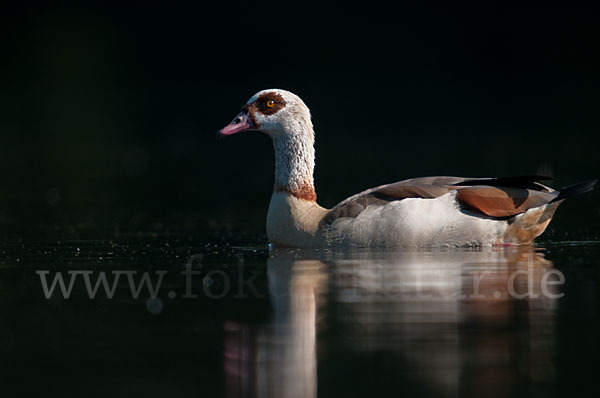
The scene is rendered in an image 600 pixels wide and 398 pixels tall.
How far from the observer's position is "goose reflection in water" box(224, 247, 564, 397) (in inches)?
219

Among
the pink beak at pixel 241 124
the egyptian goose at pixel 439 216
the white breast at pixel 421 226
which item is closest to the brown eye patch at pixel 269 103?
the pink beak at pixel 241 124

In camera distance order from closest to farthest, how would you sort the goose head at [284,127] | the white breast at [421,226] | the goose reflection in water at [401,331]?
1. the goose reflection in water at [401,331]
2. the white breast at [421,226]
3. the goose head at [284,127]

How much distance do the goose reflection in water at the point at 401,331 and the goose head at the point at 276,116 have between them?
2.28 meters

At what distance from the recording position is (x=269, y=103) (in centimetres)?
1114

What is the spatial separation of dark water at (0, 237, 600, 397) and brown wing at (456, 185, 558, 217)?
560 mm

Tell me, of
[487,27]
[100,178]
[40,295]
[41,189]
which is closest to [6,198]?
[41,189]

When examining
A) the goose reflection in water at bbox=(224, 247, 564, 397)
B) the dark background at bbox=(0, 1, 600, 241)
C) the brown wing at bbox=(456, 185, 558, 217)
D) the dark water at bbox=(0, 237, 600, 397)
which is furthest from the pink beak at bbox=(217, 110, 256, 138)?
the goose reflection in water at bbox=(224, 247, 564, 397)

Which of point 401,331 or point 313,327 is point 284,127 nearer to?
point 313,327

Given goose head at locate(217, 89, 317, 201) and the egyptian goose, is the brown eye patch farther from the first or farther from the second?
the egyptian goose

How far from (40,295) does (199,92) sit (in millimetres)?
27703

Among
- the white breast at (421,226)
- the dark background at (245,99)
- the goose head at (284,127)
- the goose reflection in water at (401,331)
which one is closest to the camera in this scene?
the goose reflection in water at (401,331)

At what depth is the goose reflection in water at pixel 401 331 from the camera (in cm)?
555

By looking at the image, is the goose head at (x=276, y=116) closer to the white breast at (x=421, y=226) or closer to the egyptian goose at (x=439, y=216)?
the egyptian goose at (x=439, y=216)

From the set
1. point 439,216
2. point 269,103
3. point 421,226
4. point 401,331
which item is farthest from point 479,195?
point 401,331
